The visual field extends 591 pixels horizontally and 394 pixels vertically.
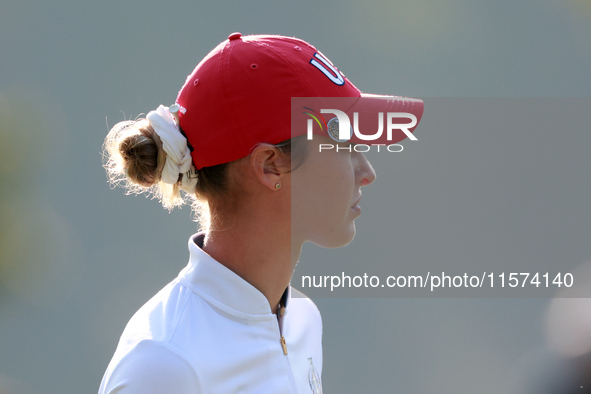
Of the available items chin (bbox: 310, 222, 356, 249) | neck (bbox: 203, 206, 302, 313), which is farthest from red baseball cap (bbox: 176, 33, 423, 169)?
chin (bbox: 310, 222, 356, 249)

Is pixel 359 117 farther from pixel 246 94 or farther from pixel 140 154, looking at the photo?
pixel 140 154

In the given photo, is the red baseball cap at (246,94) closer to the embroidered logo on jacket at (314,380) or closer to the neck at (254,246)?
the neck at (254,246)

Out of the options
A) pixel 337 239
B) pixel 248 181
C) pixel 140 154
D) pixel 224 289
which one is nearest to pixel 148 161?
pixel 140 154

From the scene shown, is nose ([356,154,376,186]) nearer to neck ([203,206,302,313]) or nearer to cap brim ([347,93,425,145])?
cap brim ([347,93,425,145])

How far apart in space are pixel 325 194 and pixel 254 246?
0.20 metres

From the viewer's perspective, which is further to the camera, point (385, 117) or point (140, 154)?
point (385, 117)

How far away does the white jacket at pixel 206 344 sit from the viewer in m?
1.01

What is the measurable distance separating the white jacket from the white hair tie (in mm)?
182

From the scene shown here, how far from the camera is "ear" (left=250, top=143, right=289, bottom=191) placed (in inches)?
46.9

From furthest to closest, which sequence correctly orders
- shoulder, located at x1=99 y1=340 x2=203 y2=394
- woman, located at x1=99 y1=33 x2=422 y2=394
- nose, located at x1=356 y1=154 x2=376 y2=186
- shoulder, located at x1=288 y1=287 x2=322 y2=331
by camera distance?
shoulder, located at x1=288 y1=287 x2=322 y2=331, nose, located at x1=356 y1=154 x2=376 y2=186, woman, located at x1=99 y1=33 x2=422 y2=394, shoulder, located at x1=99 y1=340 x2=203 y2=394

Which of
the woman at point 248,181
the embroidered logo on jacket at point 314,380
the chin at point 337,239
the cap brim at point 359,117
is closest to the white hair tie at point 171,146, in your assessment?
the woman at point 248,181

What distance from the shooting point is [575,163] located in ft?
6.88

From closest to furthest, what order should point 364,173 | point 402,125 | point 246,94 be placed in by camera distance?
point 246,94 < point 364,173 < point 402,125

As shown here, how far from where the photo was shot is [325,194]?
1.23m
